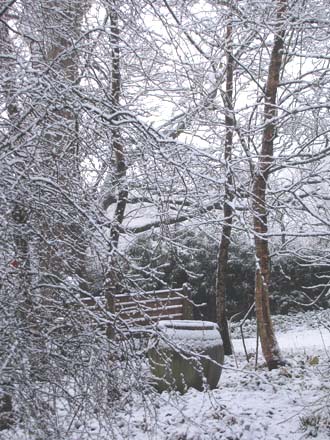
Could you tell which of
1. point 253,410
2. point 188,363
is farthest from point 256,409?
point 188,363

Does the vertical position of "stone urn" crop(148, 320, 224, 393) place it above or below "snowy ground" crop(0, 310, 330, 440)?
above

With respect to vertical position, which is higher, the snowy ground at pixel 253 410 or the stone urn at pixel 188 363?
the stone urn at pixel 188 363

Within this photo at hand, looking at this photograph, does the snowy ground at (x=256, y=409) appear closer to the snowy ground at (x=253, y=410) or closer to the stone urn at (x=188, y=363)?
the snowy ground at (x=253, y=410)

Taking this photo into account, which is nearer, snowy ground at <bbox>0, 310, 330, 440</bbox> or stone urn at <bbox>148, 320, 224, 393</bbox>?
snowy ground at <bbox>0, 310, 330, 440</bbox>

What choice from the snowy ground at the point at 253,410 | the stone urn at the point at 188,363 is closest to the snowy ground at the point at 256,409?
the snowy ground at the point at 253,410

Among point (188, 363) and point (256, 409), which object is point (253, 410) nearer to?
point (256, 409)

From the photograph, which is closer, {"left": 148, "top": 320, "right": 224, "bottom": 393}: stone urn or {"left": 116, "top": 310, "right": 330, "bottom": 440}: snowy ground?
{"left": 116, "top": 310, "right": 330, "bottom": 440}: snowy ground

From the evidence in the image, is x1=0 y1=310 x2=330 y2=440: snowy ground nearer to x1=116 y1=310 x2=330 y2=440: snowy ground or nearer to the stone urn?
Result: x1=116 y1=310 x2=330 y2=440: snowy ground

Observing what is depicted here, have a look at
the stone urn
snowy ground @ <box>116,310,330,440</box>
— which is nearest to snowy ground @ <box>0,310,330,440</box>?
snowy ground @ <box>116,310,330,440</box>

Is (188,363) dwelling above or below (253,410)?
above

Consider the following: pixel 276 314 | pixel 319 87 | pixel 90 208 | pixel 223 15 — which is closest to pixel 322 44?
pixel 319 87

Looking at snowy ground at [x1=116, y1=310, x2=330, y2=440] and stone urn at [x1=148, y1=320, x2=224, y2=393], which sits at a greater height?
stone urn at [x1=148, y1=320, x2=224, y2=393]

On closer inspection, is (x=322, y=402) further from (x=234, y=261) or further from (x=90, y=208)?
(x=234, y=261)

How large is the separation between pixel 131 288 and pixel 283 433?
3109 mm
